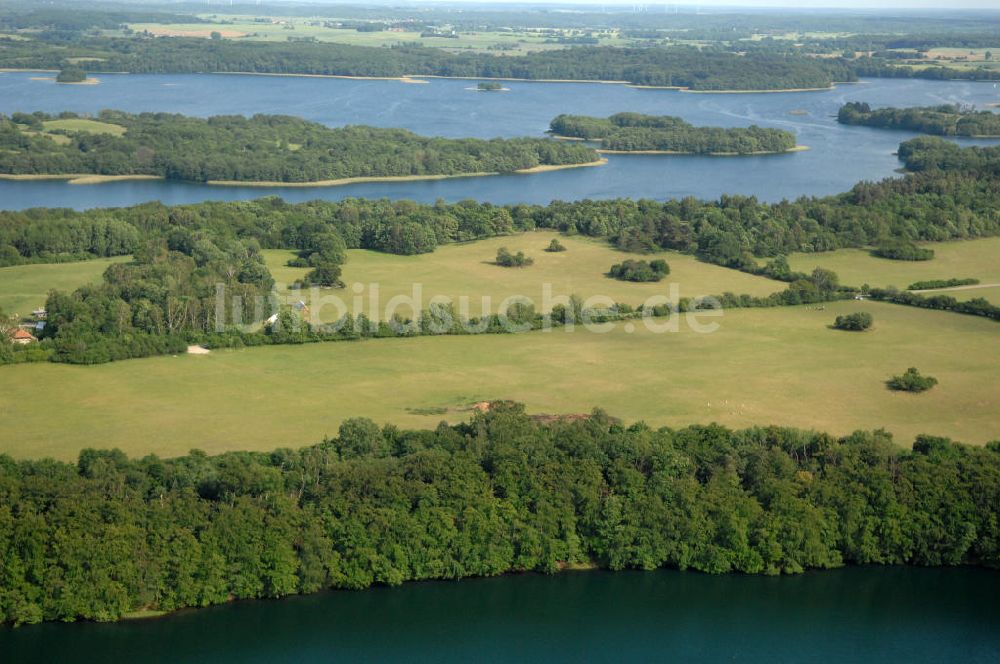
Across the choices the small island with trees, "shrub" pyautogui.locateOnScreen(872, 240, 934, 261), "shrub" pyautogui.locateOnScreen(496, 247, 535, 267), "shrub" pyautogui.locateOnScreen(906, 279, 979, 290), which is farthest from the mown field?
the small island with trees

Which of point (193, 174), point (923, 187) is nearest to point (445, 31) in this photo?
point (193, 174)

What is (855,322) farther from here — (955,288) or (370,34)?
(370,34)

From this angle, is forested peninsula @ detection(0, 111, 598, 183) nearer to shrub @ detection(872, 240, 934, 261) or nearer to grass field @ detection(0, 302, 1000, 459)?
shrub @ detection(872, 240, 934, 261)

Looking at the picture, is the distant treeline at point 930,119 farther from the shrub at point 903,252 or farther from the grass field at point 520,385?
the grass field at point 520,385

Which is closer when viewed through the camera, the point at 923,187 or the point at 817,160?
the point at 923,187

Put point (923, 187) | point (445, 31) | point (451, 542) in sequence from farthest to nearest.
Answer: point (445, 31) → point (923, 187) → point (451, 542)

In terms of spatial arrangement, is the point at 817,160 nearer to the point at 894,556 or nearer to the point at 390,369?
the point at 390,369
